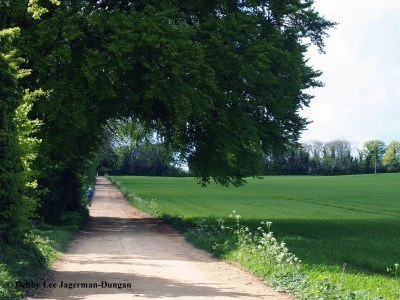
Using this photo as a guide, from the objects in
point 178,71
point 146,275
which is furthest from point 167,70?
point 146,275

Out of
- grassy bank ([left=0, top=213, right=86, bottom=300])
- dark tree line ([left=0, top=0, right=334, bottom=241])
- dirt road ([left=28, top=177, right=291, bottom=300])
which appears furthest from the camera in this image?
dark tree line ([left=0, top=0, right=334, bottom=241])

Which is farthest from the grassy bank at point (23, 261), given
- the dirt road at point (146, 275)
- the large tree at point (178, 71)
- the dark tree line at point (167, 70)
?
the large tree at point (178, 71)

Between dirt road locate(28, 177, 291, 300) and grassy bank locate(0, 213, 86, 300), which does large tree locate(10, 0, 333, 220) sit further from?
grassy bank locate(0, 213, 86, 300)

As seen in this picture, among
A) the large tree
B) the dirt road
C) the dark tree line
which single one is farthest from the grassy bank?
the large tree

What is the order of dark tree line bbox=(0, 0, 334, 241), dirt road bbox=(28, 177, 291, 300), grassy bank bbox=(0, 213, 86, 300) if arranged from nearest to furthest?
grassy bank bbox=(0, 213, 86, 300), dirt road bbox=(28, 177, 291, 300), dark tree line bbox=(0, 0, 334, 241)

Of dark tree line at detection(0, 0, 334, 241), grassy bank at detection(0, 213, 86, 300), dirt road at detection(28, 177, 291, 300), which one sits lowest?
dirt road at detection(28, 177, 291, 300)

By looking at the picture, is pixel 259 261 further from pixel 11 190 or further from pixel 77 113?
pixel 77 113

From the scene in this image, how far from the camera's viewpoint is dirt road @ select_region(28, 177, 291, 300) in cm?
1046

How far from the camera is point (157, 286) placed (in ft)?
36.8

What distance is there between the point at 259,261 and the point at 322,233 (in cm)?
1179

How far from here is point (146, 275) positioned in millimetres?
12609

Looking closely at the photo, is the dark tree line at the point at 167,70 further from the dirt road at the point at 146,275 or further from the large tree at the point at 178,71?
the dirt road at the point at 146,275

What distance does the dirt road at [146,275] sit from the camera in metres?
10.5

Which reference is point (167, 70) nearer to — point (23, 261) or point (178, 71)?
point (178, 71)
